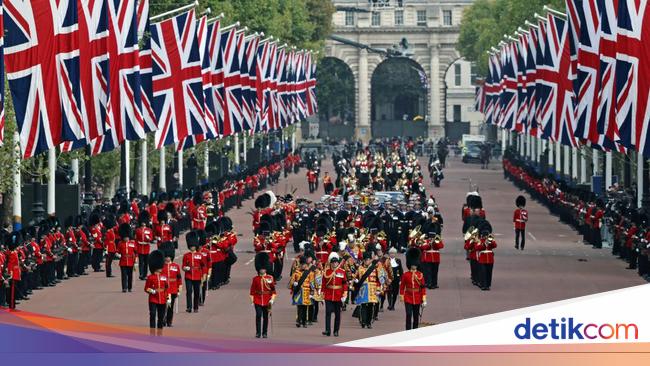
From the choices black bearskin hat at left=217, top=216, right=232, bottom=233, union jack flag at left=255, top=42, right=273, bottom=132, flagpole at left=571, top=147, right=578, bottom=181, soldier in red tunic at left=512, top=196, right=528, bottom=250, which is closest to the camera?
black bearskin hat at left=217, top=216, right=232, bottom=233

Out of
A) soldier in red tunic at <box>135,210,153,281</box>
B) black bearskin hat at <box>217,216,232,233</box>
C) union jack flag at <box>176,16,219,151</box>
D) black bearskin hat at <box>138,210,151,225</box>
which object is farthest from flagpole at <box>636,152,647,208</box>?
soldier in red tunic at <box>135,210,153,281</box>

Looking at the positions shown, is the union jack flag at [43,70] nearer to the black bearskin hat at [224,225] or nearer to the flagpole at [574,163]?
the black bearskin hat at [224,225]

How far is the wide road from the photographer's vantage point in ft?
106

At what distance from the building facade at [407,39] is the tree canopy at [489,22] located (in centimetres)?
820

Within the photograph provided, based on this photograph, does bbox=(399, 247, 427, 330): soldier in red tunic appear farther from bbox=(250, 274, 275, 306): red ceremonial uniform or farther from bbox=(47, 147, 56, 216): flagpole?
bbox=(47, 147, 56, 216): flagpole

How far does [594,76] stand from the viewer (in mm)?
49219

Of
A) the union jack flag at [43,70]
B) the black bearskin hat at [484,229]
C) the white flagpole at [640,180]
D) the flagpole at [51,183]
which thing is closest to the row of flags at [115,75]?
the union jack flag at [43,70]

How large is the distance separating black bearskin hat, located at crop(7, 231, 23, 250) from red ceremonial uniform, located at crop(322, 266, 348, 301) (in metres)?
7.15

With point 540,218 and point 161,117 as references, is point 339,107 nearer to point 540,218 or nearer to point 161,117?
point 540,218

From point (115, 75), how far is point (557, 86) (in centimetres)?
2116

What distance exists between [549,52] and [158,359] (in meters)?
49.8

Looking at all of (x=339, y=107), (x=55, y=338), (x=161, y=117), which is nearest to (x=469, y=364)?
(x=55, y=338)

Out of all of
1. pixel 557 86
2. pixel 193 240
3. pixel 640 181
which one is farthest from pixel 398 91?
pixel 193 240

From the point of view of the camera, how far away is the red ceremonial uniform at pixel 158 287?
2977cm
